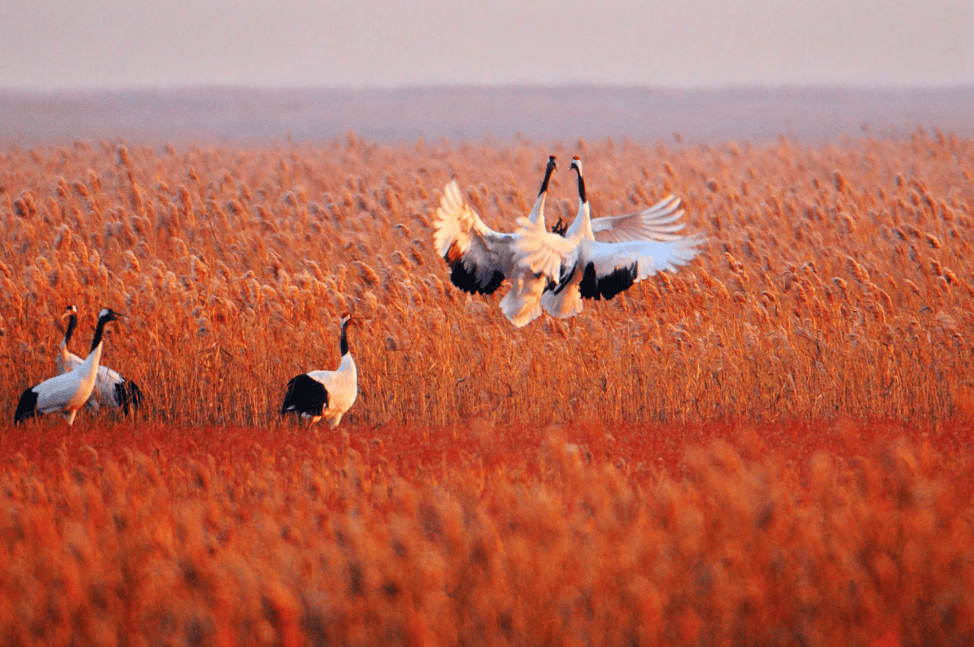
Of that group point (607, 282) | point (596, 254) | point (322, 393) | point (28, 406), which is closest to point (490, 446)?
point (322, 393)

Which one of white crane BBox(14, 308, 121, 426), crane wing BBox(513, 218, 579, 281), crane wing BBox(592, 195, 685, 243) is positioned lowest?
white crane BBox(14, 308, 121, 426)

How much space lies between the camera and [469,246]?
8211mm

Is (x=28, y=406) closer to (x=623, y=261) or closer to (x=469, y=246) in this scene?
(x=469, y=246)

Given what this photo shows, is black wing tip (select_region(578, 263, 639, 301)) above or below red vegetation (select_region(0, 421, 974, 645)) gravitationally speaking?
above

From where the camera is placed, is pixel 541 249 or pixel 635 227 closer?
pixel 541 249

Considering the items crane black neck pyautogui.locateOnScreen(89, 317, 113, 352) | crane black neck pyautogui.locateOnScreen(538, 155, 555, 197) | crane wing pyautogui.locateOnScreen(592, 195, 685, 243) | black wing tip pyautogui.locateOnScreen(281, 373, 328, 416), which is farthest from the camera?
crane wing pyautogui.locateOnScreen(592, 195, 685, 243)

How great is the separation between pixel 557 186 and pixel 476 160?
617 centimetres

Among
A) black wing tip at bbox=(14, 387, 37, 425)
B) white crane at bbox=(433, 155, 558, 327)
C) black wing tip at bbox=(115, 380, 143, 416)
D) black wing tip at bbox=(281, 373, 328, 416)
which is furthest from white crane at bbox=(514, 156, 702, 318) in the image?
black wing tip at bbox=(14, 387, 37, 425)

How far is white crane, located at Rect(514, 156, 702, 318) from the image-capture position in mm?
7805

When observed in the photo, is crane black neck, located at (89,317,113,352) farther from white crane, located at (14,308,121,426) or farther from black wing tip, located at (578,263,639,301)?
black wing tip, located at (578,263,639,301)

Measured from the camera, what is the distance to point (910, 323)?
28.0 ft

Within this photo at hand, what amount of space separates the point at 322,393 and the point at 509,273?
263 cm

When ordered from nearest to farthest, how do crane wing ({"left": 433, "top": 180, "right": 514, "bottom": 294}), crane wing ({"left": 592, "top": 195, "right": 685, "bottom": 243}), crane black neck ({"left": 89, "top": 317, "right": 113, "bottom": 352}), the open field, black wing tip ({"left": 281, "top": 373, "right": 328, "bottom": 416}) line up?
black wing tip ({"left": 281, "top": 373, "right": 328, "bottom": 416}), crane black neck ({"left": 89, "top": 317, "right": 113, "bottom": 352}), crane wing ({"left": 433, "top": 180, "right": 514, "bottom": 294}), the open field, crane wing ({"left": 592, "top": 195, "right": 685, "bottom": 243})

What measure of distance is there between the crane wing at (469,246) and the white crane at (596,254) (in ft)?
0.75
